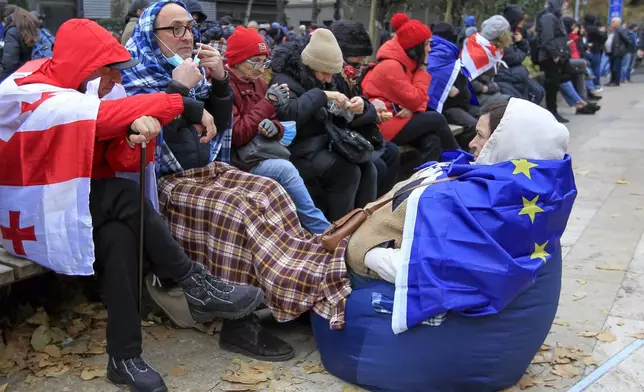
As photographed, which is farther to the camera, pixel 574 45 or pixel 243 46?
pixel 574 45

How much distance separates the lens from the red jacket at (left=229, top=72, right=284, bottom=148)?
4.40 meters

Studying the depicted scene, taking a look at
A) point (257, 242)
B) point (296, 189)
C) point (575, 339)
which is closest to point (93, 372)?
point (257, 242)

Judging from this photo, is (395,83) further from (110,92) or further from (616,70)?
(616,70)

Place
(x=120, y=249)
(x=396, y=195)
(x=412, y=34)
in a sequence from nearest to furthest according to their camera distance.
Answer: (x=120, y=249) → (x=396, y=195) → (x=412, y=34)

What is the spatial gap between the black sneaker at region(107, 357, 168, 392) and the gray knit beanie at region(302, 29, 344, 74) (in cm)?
243

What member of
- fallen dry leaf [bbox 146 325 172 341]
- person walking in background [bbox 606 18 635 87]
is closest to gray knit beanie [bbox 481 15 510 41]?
fallen dry leaf [bbox 146 325 172 341]

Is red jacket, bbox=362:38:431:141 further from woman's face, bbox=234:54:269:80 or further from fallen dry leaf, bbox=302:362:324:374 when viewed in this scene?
fallen dry leaf, bbox=302:362:324:374

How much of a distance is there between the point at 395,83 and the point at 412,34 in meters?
0.43

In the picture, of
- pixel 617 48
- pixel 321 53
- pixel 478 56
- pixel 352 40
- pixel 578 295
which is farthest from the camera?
pixel 617 48

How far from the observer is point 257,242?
3.66 m

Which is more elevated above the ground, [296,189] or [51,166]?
[51,166]

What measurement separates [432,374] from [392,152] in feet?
9.37

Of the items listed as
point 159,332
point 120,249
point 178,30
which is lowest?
point 159,332

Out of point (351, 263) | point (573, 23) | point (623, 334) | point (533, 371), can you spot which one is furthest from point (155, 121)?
point (573, 23)
